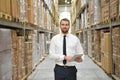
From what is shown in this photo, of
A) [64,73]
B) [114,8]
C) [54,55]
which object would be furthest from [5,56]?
[114,8]

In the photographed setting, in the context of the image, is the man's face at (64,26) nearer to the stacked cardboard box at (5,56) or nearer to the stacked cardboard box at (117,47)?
the stacked cardboard box at (5,56)

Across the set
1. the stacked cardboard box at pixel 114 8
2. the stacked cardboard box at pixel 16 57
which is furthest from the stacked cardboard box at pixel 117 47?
the stacked cardboard box at pixel 16 57

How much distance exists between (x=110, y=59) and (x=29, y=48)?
2.17 meters

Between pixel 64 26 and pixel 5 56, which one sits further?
pixel 5 56

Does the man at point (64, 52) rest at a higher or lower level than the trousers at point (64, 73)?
higher

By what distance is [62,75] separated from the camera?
3.73m

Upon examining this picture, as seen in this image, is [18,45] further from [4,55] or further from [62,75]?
[62,75]

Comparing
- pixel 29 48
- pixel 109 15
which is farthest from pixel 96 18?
pixel 29 48

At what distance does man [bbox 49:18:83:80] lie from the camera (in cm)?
373

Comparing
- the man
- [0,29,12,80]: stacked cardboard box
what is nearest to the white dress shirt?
the man

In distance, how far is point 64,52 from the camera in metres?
3.79

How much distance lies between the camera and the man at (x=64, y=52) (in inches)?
147

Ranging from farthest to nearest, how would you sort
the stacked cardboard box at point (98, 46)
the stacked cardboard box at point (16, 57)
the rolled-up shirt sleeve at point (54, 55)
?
the stacked cardboard box at point (98, 46)
the stacked cardboard box at point (16, 57)
the rolled-up shirt sleeve at point (54, 55)

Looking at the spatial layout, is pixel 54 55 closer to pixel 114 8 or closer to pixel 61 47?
pixel 61 47
